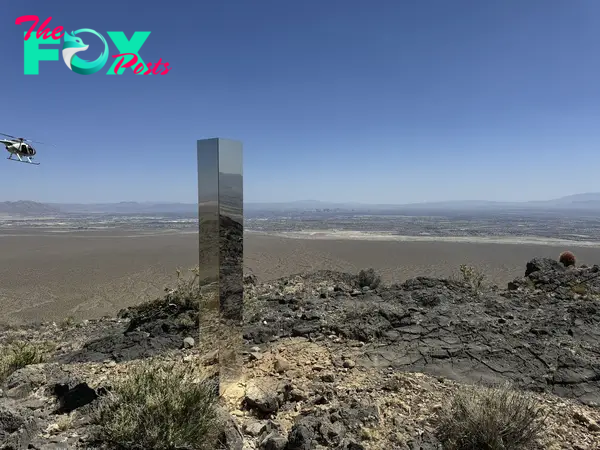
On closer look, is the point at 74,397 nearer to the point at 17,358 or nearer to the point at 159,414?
the point at 159,414

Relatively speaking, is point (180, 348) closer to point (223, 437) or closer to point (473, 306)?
point (223, 437)

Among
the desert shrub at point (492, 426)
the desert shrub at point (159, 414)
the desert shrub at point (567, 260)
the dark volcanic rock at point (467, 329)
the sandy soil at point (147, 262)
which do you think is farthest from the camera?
the sandy soil at point (147, 262)

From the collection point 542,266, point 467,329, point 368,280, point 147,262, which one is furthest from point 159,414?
point 147,262

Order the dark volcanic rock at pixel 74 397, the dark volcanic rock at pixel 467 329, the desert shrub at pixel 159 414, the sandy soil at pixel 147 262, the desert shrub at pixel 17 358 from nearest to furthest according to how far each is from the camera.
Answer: the desert shrub at pixel 159 414 < the dark volcanic rock at pixel 74 397 < the dark volcanic rock at pixel 467 329 < the desert shrub at pixel 17 358 < the sandy soil at pixel 147 262

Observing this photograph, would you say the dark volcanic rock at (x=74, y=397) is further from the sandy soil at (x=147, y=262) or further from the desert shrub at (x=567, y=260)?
the desert shrub at (x=567, y=260)

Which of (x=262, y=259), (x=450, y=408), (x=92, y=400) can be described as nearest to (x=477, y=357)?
(x=450, y=408)

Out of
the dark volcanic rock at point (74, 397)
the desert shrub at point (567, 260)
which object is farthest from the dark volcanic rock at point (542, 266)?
the dark volcanic rock at point (74, 397)
